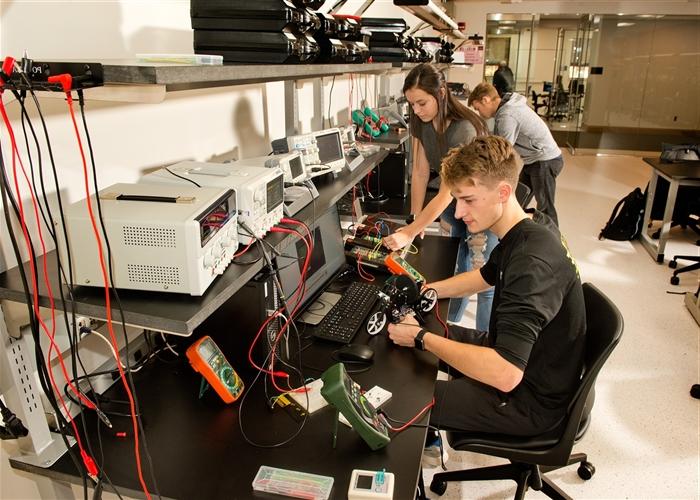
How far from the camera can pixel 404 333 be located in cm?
166

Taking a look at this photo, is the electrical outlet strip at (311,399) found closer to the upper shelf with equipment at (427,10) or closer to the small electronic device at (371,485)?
the small electronic device at (371,485)

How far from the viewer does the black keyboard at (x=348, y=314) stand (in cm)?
173

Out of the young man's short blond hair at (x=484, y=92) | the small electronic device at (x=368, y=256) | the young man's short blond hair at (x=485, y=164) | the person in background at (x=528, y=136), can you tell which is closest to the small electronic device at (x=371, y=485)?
the young man's short blond hair at (x=485, y=164)

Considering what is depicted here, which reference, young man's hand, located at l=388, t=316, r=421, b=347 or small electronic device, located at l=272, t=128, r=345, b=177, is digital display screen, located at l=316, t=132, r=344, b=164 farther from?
young man's hand, located at l=388, t=316, r=421, b=347

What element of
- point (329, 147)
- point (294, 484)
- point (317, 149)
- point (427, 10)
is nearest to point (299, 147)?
point (317, 149)

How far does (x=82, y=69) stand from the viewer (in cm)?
86

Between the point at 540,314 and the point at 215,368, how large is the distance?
0.88 metres

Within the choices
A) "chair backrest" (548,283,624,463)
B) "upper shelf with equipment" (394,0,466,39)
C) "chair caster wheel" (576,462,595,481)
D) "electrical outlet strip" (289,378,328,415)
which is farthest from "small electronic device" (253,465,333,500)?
"upper shelf with equipment" (394,0,466,39)

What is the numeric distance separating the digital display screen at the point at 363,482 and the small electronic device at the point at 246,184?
606 millimetres

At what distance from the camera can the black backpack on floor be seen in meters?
4.92

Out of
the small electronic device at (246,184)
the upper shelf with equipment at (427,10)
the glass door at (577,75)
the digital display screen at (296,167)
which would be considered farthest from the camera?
the glass door at (577,75)

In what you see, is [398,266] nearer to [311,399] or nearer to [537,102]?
[311,399]

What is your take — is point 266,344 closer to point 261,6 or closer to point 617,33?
point 261,6

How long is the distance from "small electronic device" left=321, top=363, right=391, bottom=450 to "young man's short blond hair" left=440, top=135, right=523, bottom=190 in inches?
29.4
